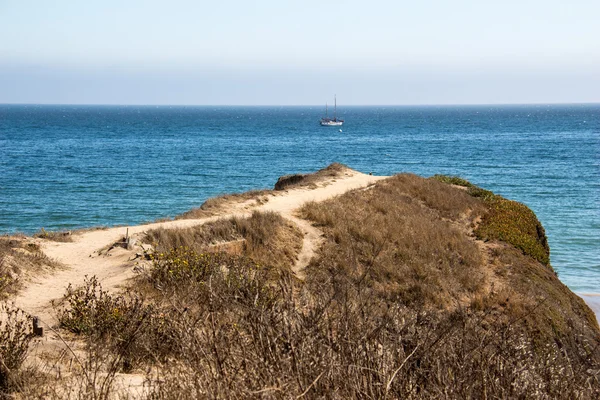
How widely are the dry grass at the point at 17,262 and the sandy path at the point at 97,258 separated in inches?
10.8

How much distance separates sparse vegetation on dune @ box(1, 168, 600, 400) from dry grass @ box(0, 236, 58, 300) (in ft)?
4.96

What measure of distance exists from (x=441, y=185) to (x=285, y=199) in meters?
8.46

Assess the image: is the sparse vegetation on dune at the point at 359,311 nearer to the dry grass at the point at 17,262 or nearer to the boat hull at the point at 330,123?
the dry grass at the point at 17,262

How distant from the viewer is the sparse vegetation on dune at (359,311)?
5.06 meters


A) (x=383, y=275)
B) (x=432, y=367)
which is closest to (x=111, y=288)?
(x=383, y=275)

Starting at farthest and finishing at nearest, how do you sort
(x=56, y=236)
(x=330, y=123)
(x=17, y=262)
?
(x=330, y=123) < (x=56, y=236) < (x=17, y=262)

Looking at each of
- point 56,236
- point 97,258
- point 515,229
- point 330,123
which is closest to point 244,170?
point 515,229

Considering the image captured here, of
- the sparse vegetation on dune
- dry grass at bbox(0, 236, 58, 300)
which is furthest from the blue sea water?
dry grass at bbox(0, 236, 58, 300)

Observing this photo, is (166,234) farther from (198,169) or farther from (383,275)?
(198,169)

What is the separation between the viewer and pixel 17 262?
13867 mm

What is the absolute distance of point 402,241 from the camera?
1970 cm

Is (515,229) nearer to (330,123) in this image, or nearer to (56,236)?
(56,236)

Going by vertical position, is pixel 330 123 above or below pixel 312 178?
below

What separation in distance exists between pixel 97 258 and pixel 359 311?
11.5m
